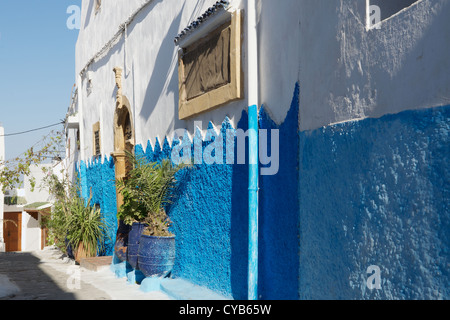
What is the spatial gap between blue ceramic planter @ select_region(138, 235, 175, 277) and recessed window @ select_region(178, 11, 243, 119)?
1633 millimetres

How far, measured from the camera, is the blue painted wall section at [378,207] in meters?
2.88

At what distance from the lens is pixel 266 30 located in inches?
193

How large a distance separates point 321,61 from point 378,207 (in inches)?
52.5

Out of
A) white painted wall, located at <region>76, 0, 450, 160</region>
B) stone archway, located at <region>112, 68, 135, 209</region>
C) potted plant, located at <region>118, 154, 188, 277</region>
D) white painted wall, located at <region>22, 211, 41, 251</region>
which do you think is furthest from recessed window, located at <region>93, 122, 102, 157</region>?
white painted wall, located at <region>22, 211, 41, 251</region>

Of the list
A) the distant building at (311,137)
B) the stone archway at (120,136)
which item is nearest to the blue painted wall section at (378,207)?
the distant building at (311,137)

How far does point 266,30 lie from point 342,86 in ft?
4.63

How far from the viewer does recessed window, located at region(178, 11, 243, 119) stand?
525cm

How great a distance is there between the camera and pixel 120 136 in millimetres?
9539

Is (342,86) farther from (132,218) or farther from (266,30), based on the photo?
(132,218)

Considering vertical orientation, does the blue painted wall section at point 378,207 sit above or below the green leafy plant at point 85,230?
above

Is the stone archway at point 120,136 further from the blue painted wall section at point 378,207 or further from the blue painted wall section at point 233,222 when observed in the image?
the blue painted wall section at point 378,207

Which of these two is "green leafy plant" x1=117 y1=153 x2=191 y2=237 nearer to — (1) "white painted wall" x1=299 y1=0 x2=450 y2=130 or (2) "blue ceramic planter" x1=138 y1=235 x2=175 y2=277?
(2) "blue ceramic planter" x1=138 y1=235 x2=175 y2=277
